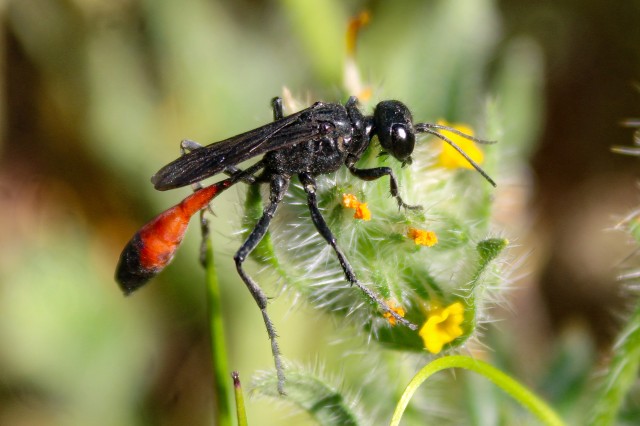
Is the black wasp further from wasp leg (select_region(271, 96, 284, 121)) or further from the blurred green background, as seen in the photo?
the blurred green background

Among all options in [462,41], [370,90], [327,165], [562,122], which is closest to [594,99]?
[562,122]

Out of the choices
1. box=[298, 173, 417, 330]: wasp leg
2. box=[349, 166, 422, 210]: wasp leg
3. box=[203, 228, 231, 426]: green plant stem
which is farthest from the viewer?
box=[349, 166, 422, 210]: wasp leg

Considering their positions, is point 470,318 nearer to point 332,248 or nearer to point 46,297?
point 332,248

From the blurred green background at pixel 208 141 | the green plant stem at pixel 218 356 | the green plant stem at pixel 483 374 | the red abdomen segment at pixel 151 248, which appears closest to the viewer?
the green plant stem at pixel 483 374

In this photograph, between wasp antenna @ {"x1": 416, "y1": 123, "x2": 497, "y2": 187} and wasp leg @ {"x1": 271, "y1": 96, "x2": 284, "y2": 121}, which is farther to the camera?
wasp leg @ {"x1": 271, "y1": 96, "x2": 284, "y2": 121}

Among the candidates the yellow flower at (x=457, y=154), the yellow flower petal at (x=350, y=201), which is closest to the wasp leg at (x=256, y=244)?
the yellow flower petal at (x=350, y=201)

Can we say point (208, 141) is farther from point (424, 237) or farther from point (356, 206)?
point (424, 237)

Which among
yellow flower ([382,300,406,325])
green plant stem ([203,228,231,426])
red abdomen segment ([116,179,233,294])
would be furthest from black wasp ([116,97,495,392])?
yellow flower ([382,300,406,325])

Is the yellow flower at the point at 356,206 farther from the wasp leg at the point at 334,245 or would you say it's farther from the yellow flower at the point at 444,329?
the yellow flower at the point at 444,329

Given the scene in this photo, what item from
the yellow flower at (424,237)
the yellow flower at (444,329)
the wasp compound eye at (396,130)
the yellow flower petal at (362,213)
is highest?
the wasp compound eye at (396,130)
